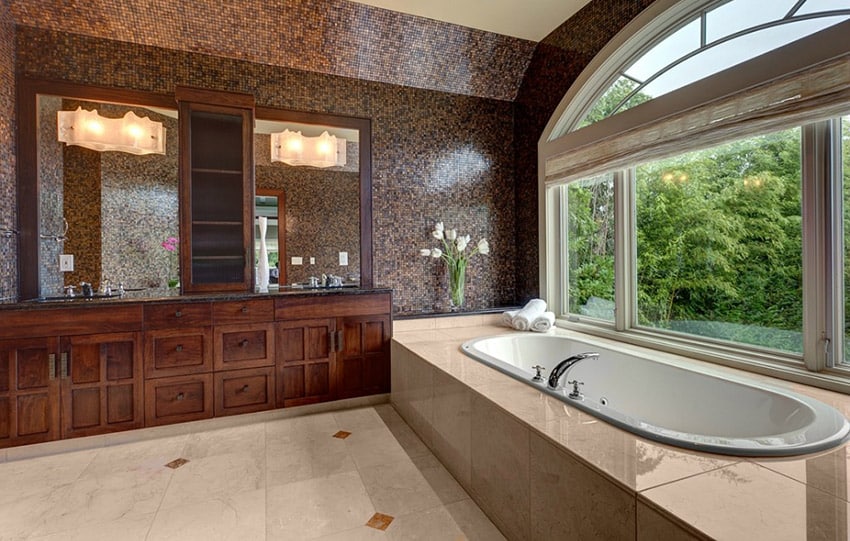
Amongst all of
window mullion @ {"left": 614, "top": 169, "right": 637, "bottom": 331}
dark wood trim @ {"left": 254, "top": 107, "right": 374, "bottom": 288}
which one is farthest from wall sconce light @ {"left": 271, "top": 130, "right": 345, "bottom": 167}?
window mullion @ {"left": 614, "top": 169, "right": 637, "bottom": 331}

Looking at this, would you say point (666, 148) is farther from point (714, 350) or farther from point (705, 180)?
point (714, 350)

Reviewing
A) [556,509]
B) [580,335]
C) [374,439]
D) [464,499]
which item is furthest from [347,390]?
[556,509]

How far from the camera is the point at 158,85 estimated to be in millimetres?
2779

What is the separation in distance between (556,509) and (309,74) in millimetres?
3191

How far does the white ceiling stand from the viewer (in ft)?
9.29

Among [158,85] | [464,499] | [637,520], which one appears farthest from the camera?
[158,85]

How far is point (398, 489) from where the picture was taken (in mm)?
1911

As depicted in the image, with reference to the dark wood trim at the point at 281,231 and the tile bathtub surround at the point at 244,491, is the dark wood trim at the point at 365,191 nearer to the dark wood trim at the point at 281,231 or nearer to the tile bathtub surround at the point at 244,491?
the dark wood trim at the point at 281,231

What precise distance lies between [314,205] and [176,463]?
1868mm

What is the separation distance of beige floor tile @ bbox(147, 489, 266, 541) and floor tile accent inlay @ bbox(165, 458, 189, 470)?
418 mm

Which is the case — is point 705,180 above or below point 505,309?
above

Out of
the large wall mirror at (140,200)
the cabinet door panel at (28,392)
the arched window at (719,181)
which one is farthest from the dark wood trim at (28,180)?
the arched window at (719,181)

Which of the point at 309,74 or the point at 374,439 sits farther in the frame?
the point at 309,74

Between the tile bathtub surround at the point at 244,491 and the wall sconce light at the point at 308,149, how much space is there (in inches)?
77.1
